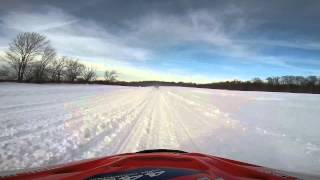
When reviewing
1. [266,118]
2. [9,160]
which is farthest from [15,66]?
[9,160]

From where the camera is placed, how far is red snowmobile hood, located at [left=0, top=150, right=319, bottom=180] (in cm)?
306

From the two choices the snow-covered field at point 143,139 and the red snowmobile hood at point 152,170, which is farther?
the snow-covered field at point 143,139

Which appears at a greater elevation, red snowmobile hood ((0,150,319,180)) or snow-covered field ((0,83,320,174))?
red snowmobile hood ((0,150,319,180))

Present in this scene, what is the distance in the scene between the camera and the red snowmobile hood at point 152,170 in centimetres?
306

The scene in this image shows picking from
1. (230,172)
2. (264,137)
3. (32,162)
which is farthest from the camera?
(264,137)

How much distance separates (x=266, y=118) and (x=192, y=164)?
1201cm

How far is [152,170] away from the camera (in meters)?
3.16

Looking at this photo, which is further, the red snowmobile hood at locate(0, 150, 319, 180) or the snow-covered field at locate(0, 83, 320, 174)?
the snow-covered field at locate(0, 83, 320, 174)

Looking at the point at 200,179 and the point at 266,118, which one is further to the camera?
the point at 266,118

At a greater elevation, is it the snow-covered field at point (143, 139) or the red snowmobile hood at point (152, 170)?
the red snowmobile hood at point (152, 170)

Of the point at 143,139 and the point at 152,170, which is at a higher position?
the point at 152,170

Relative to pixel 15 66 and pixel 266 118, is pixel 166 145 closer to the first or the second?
pixel 266 118

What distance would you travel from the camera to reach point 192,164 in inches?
135

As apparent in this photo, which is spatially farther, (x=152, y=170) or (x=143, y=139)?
(x=143, y=139)
